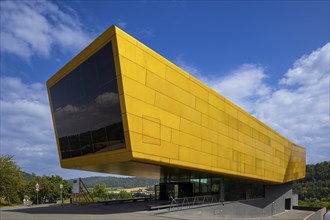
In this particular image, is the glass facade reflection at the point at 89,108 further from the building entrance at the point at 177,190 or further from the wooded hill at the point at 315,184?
the wooded hill at the point at 315,184

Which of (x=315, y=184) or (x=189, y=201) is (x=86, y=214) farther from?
(x=315, y=184)

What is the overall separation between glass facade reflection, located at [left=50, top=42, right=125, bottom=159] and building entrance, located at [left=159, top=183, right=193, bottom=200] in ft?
40.3

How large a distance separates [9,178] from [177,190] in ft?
74.2

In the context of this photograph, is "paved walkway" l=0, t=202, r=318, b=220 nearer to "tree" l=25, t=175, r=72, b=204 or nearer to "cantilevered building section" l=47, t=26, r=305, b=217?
"cantilevered building section" l=47, t=26, r=305, b=217

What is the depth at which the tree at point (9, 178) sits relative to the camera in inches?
1651

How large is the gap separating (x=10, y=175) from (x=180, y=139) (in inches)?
1158

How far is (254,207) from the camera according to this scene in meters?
39.8

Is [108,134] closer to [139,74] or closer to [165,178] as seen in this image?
[139,74]

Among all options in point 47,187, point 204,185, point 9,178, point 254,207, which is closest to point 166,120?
point 204,185

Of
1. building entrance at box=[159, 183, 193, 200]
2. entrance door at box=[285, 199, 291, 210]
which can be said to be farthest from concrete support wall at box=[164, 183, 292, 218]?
building entrance at box=[159, 183, 193, 200]

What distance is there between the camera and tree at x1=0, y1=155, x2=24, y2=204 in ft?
138

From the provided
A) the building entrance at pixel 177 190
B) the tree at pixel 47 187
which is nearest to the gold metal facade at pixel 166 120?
the building entrance at pixel 177 190

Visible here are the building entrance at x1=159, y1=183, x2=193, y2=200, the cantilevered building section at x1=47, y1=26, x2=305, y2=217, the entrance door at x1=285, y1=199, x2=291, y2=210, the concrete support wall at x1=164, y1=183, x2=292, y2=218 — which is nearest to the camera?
the cantilevered building section at x1=47, y1=26, x2=305, y2=217

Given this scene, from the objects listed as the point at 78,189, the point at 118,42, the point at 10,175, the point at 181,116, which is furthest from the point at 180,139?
the point at 10,175
